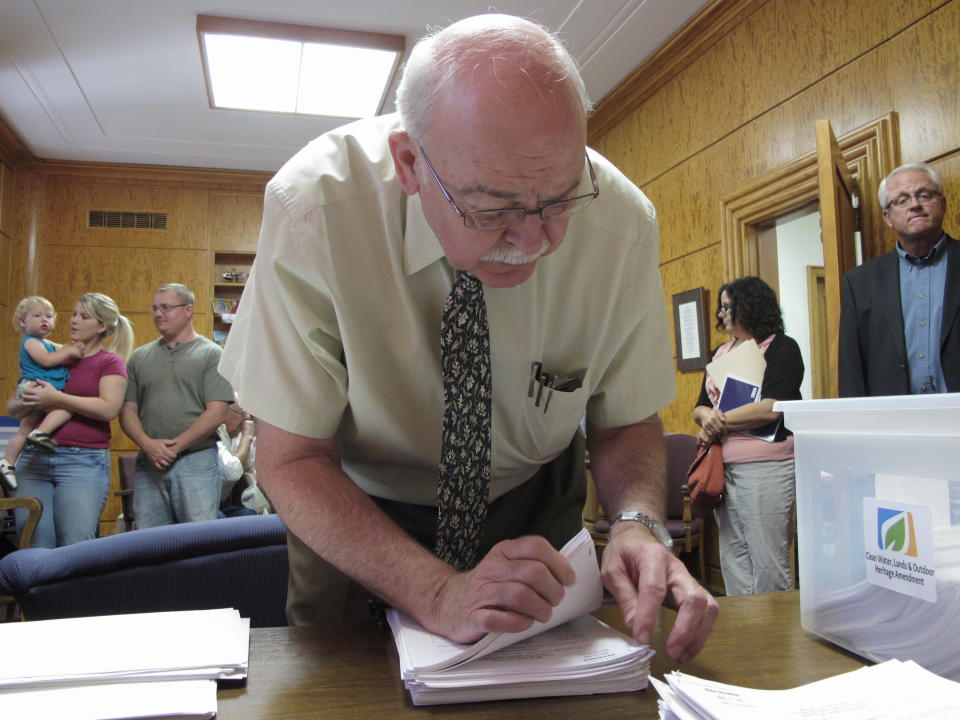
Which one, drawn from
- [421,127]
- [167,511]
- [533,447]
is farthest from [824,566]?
[167,511]

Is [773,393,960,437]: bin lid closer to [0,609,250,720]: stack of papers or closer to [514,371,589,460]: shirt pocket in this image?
[514,371,589,460]: shirt pocket

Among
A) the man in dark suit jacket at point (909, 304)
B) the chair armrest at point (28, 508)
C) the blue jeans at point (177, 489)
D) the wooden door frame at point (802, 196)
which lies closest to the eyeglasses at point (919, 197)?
the man in dark suit jacket at point (909, 304)

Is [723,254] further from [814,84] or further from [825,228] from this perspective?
[825,228]

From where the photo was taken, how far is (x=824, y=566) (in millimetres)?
827

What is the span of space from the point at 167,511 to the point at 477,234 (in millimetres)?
3027

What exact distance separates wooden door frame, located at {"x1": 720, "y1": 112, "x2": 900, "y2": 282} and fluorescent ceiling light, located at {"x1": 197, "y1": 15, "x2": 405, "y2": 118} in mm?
2325

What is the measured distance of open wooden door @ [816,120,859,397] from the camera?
2.89 m

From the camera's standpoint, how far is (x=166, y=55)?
16.1 ft

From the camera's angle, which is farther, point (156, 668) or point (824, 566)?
point (824, 566)

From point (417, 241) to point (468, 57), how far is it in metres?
0.24

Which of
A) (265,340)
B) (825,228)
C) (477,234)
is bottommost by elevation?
(265,340)

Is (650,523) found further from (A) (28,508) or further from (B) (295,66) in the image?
(B) (295,66)

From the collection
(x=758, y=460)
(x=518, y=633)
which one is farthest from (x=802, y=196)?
(x=518, y=633)

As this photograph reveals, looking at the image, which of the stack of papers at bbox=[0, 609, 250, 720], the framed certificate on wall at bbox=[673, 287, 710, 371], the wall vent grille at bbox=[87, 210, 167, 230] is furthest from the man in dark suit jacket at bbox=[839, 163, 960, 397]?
the wall vent grille at bbox=[87, 210, 167, 230]
